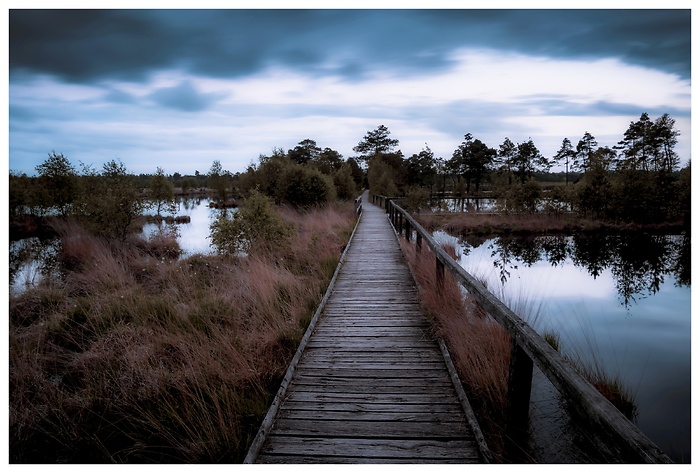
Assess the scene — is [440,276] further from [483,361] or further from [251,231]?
[251,231]

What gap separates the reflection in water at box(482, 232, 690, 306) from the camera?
440 inches

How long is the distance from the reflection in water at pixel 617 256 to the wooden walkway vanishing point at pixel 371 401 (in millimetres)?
7660

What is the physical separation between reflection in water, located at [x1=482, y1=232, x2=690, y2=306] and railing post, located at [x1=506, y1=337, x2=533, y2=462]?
8.64 m

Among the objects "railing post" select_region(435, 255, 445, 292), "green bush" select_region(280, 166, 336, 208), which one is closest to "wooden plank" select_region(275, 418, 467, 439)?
"railing post" select_region(435, 255, 445, 292)

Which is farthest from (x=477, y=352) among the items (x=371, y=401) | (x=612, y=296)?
(x=612, y=296)

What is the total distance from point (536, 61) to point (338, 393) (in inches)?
226

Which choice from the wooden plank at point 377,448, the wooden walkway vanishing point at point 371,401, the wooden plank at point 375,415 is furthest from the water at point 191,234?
the wooden plank at point 377,448

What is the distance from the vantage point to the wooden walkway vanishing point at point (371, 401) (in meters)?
2.35

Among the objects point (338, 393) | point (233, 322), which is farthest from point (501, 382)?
point (233, 322)

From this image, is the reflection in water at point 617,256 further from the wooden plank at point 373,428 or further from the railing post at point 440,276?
the wooden plank at point 373,428

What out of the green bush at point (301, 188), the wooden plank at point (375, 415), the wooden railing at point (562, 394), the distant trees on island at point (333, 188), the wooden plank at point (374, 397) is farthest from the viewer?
the green bush at point (301, 188)

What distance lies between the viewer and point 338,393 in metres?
3.02

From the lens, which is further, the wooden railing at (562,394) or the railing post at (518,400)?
the railing post at (518,400)

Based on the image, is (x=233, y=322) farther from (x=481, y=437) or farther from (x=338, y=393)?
(x=481, y=437)
